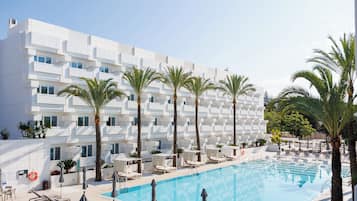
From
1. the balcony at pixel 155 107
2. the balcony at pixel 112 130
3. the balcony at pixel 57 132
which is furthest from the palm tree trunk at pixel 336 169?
the balcony at pixel 155 107

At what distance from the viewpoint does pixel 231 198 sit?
21.8 meters

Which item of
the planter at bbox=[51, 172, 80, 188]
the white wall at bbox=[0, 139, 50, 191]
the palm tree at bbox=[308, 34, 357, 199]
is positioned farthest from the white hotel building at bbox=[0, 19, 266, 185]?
the palm tree at bbox=[308, 34, 357, 199]

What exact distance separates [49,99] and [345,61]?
21095mm

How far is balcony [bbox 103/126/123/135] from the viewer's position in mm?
28945

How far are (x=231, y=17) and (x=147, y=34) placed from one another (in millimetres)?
8357

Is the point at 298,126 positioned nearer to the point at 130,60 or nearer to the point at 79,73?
the point at 130,60

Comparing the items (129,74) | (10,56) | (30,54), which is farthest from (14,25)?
(129,74)

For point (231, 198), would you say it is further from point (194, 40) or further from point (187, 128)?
point (187, 128)

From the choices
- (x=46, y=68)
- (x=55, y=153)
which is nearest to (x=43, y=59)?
(x=46, y=68)

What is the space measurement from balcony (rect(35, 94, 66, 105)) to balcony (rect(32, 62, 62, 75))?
1989mm

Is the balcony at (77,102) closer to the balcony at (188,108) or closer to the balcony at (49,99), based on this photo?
the balcony at (49,99)

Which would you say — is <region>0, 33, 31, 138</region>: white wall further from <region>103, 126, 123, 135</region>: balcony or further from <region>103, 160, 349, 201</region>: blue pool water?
<region>103, 160, 349, 201</region>: blue pool water

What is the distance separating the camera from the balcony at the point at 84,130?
26494 millimetres

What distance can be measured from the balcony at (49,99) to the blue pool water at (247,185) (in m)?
9.24
